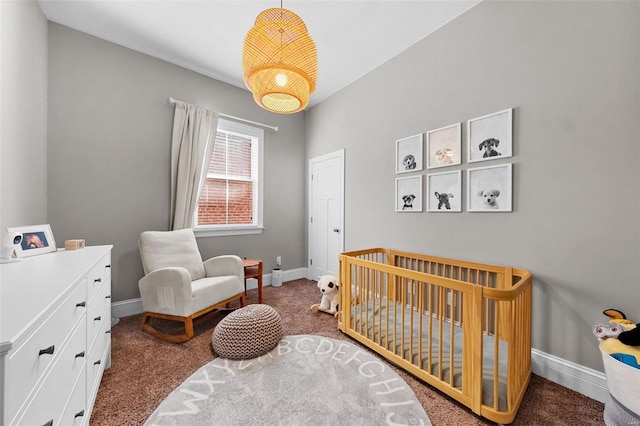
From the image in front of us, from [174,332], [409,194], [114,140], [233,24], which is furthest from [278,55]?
[174,332]

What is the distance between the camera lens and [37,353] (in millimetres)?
719

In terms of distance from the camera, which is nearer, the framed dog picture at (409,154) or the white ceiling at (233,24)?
the white ceiling at (233,24)

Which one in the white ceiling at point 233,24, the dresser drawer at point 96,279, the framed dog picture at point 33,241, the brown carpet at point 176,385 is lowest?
the brown carpet at point 176,385

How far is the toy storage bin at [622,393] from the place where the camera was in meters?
1.09

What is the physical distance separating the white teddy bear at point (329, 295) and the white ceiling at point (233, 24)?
239cm

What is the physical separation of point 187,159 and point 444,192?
2698mm

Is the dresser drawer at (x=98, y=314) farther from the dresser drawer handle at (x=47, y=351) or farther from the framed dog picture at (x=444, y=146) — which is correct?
the framed dog picture at (x=444, y=146)

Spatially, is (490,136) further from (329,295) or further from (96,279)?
(96,279)

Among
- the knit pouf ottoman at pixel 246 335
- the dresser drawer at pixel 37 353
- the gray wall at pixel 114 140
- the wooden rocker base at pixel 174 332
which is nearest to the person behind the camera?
the dresser drawer at pixel 37 353

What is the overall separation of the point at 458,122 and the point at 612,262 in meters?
1.35

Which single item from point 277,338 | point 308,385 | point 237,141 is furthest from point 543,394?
point 237,141

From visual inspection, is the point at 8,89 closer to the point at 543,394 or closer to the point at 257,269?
the point at 257,269

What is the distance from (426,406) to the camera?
1410mm

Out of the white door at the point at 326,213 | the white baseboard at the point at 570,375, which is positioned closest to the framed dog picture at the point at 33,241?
the white door at the point at 326,213
